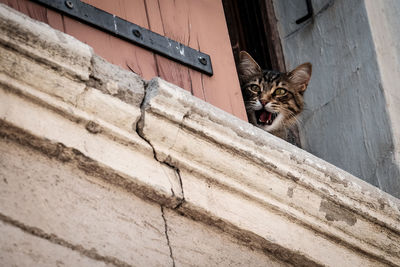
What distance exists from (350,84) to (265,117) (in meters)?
0.63

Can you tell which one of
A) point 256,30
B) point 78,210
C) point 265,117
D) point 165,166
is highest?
point 256,30

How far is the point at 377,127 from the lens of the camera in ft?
8.16

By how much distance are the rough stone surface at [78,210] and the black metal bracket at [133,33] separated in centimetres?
45

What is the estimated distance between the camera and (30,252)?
54.8 inches

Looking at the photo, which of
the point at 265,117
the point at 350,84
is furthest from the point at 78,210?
the point at 265,117

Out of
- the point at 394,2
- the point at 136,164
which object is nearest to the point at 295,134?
the point at 394,2

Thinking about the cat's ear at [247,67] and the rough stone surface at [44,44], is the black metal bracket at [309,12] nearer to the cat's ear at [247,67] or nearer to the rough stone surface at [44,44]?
the cat's ear at [247,67]

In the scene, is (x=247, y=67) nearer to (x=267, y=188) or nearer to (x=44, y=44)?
(x=267, y=188)

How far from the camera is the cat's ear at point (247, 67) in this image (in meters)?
3.18

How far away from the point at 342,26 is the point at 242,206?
1.29 metres

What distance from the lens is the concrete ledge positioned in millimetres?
1492

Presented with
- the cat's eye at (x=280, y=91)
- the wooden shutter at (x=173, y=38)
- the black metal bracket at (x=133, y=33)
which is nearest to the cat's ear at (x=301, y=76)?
the cat's eye at (x=280, y=91)

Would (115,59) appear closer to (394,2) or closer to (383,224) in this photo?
(383,224)

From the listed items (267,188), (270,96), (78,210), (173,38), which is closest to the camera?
(78,210)
